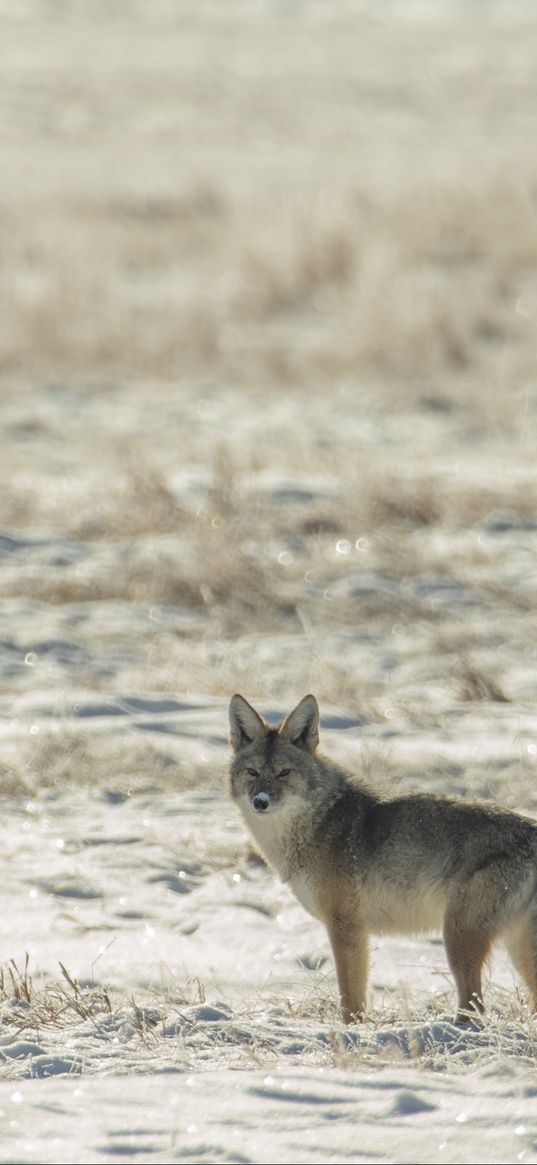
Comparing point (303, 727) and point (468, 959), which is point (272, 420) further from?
point (468, 959)

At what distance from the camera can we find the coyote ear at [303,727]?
5676 mm

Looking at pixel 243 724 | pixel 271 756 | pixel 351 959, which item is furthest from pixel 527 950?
pixel 243 724

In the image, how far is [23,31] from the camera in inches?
2347

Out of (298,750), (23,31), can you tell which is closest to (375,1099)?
(298,750)

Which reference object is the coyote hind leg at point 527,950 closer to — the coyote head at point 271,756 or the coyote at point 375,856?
the coyote at point 375,856

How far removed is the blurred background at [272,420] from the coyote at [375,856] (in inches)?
79.7

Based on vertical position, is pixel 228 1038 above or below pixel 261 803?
below

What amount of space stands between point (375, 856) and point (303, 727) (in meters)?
0.66

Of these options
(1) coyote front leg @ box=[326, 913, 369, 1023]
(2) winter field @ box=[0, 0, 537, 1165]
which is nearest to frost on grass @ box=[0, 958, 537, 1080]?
(2) winter field @ box=[0, 0, 537, 1165]

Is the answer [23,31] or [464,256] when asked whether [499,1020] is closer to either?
[464,256]

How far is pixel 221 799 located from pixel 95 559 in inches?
159

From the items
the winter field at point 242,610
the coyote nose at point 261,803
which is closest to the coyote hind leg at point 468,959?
the winter field at point 242,610

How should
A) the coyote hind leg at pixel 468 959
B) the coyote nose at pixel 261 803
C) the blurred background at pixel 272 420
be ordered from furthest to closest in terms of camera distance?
the blurred background at pixel 272 420 → the coyote nose at pixel 261 803 → the coyote hind leg at pixel 468 959

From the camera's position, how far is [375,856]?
Answer: 525cm
